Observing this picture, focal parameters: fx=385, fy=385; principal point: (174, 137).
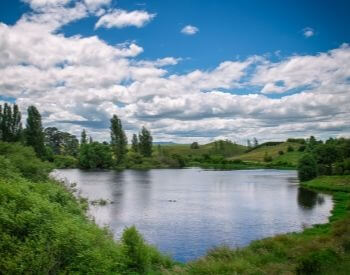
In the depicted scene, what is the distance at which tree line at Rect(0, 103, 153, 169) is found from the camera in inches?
3816

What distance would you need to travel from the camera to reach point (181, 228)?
141 feet

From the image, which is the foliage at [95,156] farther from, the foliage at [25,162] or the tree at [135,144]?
the foliage at [25,162]

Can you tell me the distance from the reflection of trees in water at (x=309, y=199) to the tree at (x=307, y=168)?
21.8 metres

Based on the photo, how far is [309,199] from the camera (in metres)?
70.6

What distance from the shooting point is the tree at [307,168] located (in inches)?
4077

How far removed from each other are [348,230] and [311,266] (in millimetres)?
12855

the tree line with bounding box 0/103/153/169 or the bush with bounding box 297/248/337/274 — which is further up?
the tree line with bounding box 0/103/153/169

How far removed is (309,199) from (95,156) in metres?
108

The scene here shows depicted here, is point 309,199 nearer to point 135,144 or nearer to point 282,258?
point 282,258

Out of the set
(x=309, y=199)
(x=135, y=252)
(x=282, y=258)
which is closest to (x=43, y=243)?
(x=135, y=252)

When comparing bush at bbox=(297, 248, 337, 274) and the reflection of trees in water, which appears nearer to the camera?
bush at bbox=(297, 248, 337, 274)

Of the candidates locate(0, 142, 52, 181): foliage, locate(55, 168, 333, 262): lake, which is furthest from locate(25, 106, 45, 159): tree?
locate(0, 142, 52, 181): foliage

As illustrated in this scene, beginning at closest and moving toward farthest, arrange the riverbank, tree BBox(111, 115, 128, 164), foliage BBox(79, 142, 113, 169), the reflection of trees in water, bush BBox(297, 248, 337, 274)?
bush BBox(297, 248, 337, 274)
the riverbank
the reflection of trees in water
foliage BBox(79, 142, 113, 169)
tree BBox(111, 115, 128, 164)

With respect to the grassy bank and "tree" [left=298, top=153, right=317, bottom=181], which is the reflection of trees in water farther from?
the grassy bank
